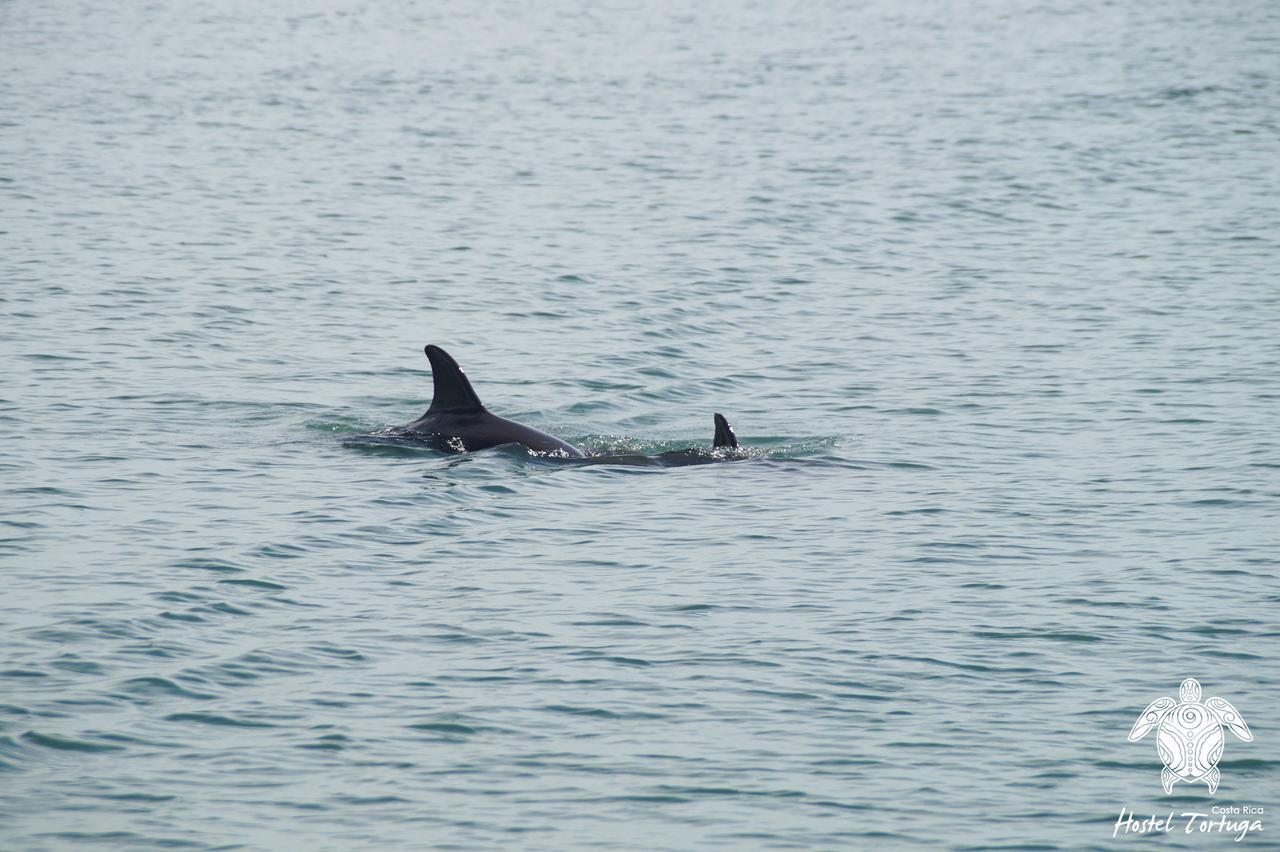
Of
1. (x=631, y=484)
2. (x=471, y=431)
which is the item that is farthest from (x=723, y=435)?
(x=471, y=431)

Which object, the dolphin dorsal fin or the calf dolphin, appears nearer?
the dolphin dorsal fin

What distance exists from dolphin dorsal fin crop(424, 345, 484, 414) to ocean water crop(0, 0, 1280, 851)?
0.59 meters

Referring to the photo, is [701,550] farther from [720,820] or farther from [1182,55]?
[1182,55]

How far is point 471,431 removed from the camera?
19.3 meters

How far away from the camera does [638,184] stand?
39531mm

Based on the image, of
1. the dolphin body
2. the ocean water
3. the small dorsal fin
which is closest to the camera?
the ocean water

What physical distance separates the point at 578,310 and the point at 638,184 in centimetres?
1195

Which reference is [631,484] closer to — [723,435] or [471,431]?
[723,435]

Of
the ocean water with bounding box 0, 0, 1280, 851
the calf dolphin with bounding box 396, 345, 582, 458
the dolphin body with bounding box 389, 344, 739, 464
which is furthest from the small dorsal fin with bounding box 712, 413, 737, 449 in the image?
the calf dolphin with bounding box 396, 345, 582, 458

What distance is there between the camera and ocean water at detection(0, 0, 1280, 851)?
37.6 ft

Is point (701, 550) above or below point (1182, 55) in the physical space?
below

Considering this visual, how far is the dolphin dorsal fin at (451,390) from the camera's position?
18969 millimetres

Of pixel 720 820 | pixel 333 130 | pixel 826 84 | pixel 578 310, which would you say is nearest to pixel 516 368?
pixel 578 310

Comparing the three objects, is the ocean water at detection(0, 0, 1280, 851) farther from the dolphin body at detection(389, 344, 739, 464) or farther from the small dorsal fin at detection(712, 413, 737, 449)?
the small dorsal fin at detection(712, 413, 737, 449)
